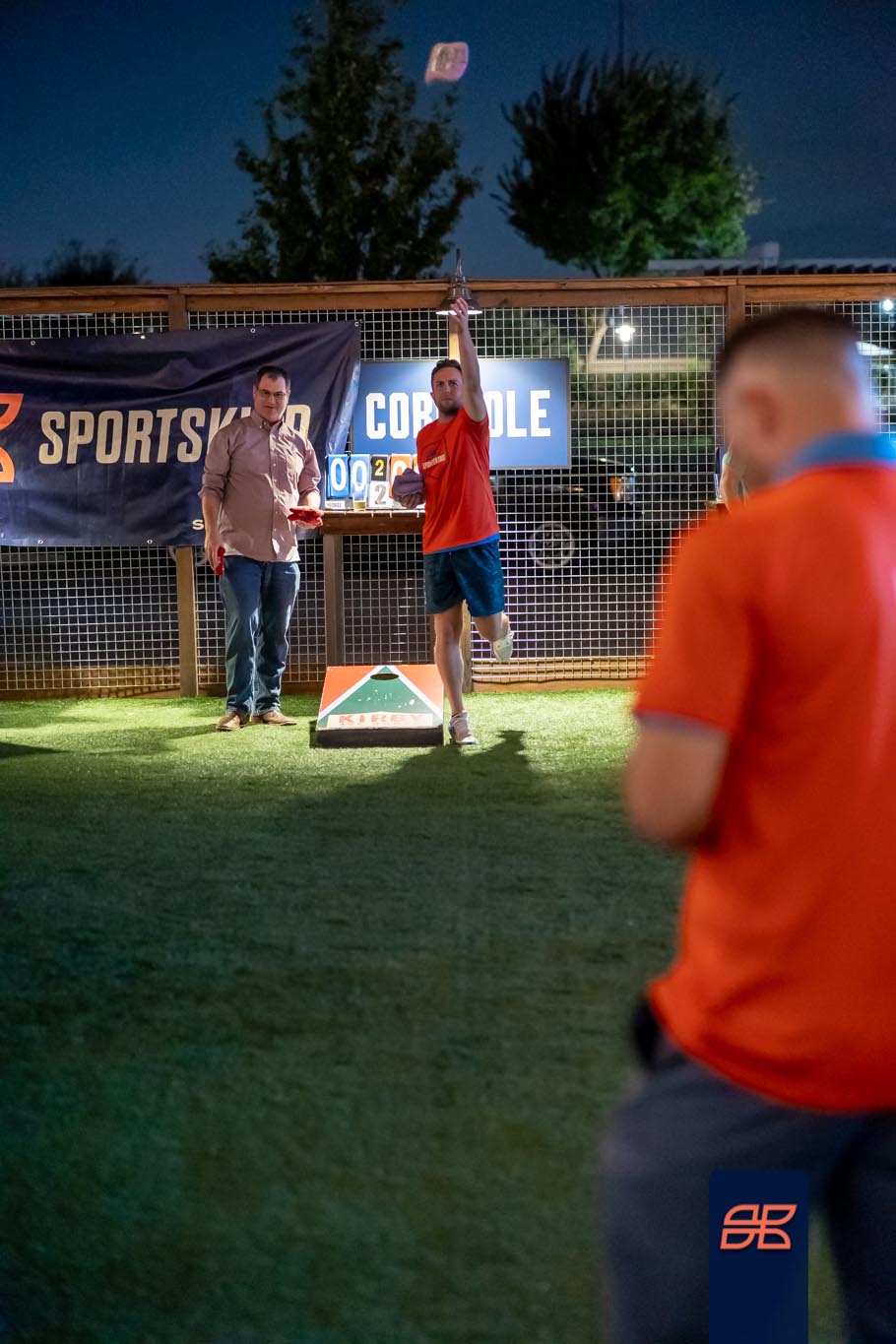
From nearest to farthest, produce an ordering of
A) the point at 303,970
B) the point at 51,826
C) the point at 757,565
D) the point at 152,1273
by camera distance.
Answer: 1. the point at 757,565
2. the point at 152,1273
3. the point at 303,970
4. the point at 51,826

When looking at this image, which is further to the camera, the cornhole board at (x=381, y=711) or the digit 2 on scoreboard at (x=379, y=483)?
the digit 2 on scoreboard at (x=379, y=483)

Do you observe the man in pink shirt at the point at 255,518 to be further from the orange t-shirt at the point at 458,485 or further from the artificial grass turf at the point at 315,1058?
the artificial grass turf at the point at 315,1058

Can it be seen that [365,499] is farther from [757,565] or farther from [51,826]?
[757,565]

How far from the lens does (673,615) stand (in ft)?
4.19

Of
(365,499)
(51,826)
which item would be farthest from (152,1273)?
(365,499)

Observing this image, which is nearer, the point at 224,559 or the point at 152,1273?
the point at 152,1273

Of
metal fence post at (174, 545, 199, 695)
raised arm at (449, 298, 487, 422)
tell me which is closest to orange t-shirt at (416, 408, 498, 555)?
raised arm at (449, 298, 487, 422)

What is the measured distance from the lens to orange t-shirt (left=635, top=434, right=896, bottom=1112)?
1251 millimetres

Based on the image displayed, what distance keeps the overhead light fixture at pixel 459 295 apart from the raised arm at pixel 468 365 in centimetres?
176

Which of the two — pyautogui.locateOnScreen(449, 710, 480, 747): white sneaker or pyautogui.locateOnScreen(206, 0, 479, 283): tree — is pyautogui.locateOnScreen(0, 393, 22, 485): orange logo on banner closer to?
pyautogui.locateOnScreen(449, 710, 480, 747): white sneaker

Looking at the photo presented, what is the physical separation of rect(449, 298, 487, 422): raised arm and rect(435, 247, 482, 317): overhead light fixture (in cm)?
176

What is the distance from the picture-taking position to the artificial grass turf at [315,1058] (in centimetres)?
210

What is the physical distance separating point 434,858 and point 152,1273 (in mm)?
2772

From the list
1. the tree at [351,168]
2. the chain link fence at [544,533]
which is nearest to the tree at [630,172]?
the tree at [351,168]
